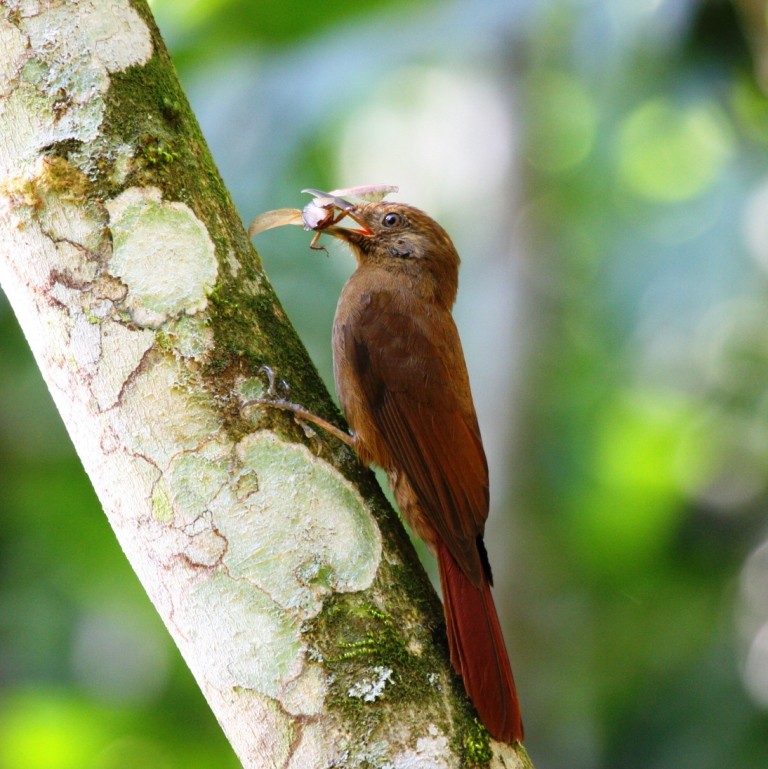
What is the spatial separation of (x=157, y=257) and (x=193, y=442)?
0.39m

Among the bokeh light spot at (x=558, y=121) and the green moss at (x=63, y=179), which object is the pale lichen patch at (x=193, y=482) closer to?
the green moss at (x=63, y=179)

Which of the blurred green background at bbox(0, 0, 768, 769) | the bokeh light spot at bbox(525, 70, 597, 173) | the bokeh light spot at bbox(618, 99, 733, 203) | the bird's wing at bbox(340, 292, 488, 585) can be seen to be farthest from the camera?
the bokeh light spot at bbox(525, 70, 597, 173)

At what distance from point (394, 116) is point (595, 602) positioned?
10.7ft

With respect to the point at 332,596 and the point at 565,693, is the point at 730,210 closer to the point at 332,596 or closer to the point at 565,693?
the point at 565,693

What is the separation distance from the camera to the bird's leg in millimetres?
2160

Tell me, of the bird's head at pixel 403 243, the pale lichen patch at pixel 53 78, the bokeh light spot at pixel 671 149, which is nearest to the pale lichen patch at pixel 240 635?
the pale lichen patch at pixel 53 78

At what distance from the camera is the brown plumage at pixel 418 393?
2.69 meters

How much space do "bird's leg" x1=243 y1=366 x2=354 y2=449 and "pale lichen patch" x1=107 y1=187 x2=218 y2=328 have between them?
213mm

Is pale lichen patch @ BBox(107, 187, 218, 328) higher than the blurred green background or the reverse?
higher

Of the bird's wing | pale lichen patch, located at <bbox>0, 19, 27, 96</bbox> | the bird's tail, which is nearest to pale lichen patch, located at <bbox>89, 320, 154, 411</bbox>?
pale lichen patch, located at <bbox>0, 19, 27, 96</bbox>

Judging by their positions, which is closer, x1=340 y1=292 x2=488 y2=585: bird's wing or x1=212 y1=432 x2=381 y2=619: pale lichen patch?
x1=212 y1=432 x2=381 y2=619: pale lichen patch

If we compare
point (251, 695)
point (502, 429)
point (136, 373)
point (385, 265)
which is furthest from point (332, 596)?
point (502, 429)

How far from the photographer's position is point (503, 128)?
195 inches

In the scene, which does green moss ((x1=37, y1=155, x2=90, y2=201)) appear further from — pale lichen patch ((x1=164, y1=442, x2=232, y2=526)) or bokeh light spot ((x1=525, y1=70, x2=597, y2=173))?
bokeh light spot ((x1=525, y1=70, x2=597, y2=173))
